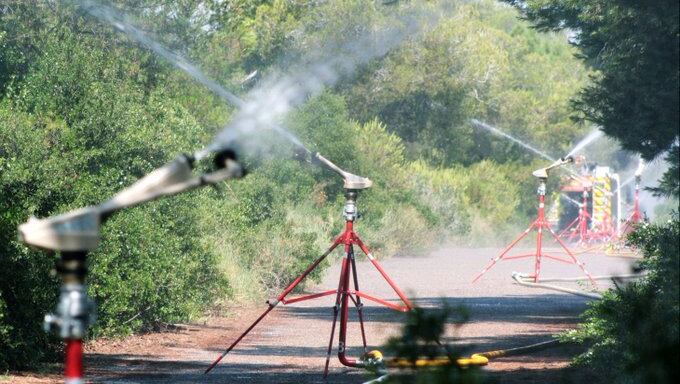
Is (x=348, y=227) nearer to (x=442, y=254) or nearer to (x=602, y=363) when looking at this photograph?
(x=602, y=363)

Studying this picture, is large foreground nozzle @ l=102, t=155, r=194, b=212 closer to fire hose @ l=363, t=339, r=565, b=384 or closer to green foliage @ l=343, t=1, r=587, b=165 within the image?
fire hose @ l=363, t=339, r=565, b=384

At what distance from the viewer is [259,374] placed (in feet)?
48.4

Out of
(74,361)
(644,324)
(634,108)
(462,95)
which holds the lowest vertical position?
(74,361)

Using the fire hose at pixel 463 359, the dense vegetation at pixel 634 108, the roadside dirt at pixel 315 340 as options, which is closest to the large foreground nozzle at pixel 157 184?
the fire hose at pixel 463 359

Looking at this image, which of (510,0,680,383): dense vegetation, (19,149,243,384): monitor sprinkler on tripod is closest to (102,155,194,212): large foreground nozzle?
(19,149,243,384): monitor sprinkler on tripod

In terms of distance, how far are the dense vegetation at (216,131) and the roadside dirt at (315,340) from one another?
0.60 m

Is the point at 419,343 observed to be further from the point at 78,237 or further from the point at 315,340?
the point at 315,340

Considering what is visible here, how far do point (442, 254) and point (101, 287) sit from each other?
30.6 metres

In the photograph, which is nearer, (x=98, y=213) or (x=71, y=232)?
(x=71, y=232)

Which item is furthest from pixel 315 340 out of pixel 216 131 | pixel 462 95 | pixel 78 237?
pixel 462 95

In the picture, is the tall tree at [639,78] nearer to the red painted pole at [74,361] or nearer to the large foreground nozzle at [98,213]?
the large foreground nozzle at [98,213]

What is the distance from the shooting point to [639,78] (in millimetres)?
16625

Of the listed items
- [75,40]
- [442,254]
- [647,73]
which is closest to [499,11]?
[442,254]

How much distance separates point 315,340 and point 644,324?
12.9 metres
